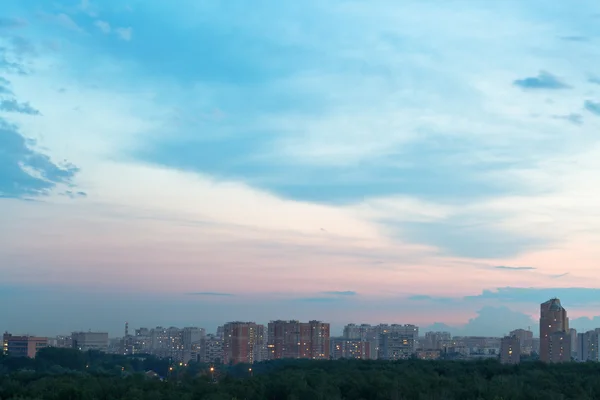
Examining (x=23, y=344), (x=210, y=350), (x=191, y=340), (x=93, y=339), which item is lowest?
(x=191, y=340)

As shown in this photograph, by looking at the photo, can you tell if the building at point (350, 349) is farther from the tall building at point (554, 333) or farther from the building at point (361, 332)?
the tall building at point (554, 333)

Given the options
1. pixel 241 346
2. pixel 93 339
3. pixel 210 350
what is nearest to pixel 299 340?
pixel 241 346

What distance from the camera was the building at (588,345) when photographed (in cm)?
11350

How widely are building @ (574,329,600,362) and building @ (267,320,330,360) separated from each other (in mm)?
39260

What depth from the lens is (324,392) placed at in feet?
77.0

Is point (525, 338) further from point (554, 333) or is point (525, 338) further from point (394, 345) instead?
point (554, 333)

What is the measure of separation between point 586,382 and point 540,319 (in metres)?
69.8

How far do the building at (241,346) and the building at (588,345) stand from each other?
4791cm

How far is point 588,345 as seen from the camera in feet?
383

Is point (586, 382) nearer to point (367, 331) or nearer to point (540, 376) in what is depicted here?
point (540, 376)

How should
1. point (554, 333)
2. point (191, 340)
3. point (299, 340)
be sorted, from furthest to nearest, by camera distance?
point (191, 340) → point (299, 340) → point (554, 333)

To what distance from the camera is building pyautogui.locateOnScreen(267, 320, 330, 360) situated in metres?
104

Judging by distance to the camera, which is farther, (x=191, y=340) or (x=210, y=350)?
(x=191, y=340)

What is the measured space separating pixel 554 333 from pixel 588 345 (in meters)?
30.5
